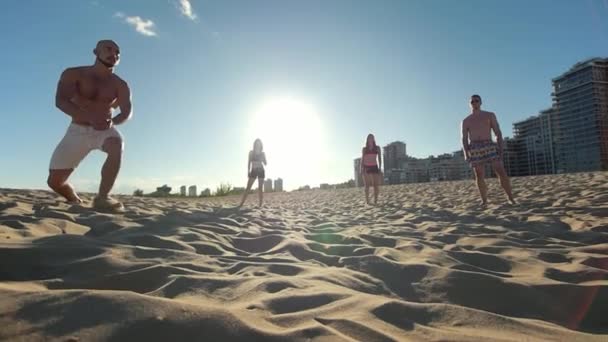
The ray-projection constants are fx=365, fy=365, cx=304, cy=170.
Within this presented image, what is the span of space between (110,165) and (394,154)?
61.7 m

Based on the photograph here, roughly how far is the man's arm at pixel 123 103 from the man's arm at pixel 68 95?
391mm

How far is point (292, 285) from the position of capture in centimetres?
160

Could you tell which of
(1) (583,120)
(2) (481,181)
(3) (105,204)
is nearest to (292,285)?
(3) (105,204)

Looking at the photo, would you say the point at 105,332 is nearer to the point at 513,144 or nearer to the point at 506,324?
the point at 506,324

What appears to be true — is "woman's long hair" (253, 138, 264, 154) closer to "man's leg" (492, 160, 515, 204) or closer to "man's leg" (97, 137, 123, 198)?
"man's leg" (97, 137, 123, 198)

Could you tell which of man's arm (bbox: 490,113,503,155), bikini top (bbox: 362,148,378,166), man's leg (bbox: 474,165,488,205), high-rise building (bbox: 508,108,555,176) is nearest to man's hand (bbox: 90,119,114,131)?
man's leg (bbox: 474,165,488,205)

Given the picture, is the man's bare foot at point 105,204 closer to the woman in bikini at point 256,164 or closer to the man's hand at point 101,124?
the man's hand at point 101,124

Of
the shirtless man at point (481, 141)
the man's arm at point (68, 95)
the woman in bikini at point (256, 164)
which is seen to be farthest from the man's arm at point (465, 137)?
the man's arm at point (68, 95)

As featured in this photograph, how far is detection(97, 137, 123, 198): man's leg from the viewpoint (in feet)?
13.0

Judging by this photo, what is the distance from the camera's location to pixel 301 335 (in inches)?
40.6

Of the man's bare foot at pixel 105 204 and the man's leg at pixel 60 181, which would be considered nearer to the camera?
the man's bare foot at pixel 105 204

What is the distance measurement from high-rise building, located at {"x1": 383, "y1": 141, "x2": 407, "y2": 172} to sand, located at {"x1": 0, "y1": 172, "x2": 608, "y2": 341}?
198ft

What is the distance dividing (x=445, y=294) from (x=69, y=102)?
391 cm

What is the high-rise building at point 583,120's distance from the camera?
48.1 metres
